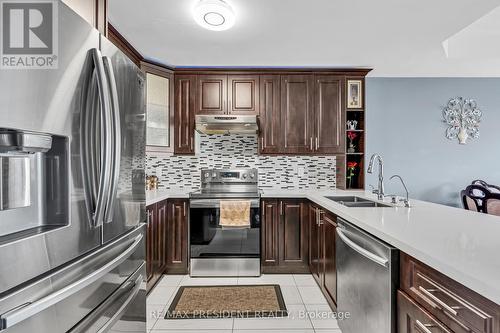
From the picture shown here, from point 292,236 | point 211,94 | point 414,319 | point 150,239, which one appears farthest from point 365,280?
point 211,94

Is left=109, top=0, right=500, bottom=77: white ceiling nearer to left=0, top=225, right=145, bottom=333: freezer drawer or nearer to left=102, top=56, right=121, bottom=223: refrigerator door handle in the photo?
left=102, top=56, right=121, bottom=223: refrigerator door handle

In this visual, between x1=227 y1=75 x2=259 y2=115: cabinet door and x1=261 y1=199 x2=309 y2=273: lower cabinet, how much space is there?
116 centimetres

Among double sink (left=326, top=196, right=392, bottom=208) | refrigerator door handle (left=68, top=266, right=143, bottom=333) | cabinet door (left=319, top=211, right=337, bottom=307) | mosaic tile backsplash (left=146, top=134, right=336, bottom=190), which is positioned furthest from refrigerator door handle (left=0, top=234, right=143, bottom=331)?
mosaic tile backsplash (left=146, top=134, right=336, bottom=190)

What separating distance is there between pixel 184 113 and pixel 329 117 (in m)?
1.74

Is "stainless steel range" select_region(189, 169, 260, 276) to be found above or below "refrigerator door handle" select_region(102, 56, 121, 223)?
below

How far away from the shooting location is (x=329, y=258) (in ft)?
7.74

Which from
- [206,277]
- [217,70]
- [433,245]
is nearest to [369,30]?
[217,70]

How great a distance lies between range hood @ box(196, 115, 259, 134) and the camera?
10.8 ft

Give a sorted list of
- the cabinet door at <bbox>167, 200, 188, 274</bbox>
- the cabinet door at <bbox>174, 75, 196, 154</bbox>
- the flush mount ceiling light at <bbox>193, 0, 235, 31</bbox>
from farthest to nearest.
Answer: the cabinet door at <bbox>174, 75, 196, 154</bbox> → the cabinet door at <bbox>167, 200, 188, 274</bbox> → the flush mount ceiling light at <bbox>193, 0, 235, 31</bbox>

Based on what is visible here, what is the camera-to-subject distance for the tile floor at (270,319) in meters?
2.17

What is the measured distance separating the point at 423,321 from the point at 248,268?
2.24m

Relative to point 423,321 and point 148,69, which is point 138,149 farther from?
point 148,69

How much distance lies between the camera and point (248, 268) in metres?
3.16

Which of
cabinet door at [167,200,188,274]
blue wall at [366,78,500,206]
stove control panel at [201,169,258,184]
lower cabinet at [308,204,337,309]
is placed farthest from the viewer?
blue wall at [366,78,500,206]
